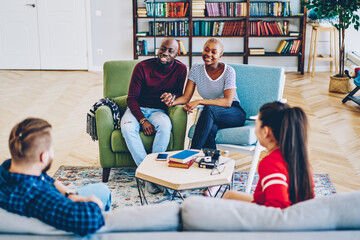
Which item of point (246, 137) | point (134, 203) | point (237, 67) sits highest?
point (237, 67)

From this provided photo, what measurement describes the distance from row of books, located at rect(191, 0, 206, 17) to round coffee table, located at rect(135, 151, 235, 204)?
4.66 metres

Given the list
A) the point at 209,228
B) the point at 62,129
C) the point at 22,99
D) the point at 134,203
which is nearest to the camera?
the point at 209,228

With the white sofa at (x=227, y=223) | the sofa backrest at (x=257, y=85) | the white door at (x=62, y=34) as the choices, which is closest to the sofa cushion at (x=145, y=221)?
the white sofa at (x=227, y=223)

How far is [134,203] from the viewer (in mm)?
3061

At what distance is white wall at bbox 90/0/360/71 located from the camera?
7246 mm

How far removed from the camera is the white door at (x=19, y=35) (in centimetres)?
A: 735

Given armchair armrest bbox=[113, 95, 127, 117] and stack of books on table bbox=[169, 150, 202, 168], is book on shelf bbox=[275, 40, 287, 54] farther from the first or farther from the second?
stack of books on table bbox=[169, 150, 202, 168]

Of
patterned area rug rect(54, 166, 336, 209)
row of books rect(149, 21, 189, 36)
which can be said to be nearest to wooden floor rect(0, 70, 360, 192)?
patterned area rug rect(54, 166, 336, 209)

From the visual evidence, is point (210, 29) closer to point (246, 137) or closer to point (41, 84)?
point (41, 84)

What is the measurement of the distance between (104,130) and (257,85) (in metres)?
1.28

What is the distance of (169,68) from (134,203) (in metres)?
1.10

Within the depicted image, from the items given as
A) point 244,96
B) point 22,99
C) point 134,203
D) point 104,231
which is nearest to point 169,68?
point 244,96

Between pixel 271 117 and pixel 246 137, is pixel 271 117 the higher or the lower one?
the higher one

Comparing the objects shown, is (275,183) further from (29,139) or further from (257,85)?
(257,85)
